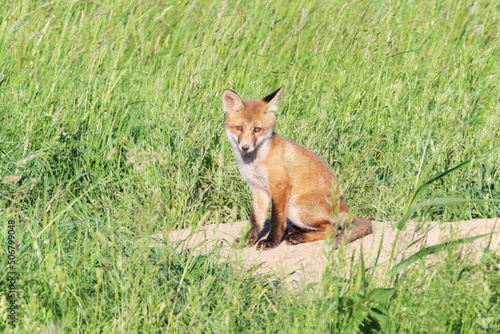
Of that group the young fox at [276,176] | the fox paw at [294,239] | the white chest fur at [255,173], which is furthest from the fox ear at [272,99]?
the fox paw at [294,239]

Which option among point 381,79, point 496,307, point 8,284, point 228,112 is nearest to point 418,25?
point 381,79

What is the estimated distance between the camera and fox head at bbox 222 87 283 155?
181 inches

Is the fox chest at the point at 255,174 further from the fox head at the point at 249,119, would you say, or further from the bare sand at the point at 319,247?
→ the bare sand at the point at 319,247

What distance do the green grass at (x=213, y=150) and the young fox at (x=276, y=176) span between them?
361 millimetres

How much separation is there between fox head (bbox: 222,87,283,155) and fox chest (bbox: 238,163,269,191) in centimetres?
13

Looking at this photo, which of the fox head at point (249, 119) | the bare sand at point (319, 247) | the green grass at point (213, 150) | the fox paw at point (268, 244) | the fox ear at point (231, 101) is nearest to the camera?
the green grass at point (213, 150)

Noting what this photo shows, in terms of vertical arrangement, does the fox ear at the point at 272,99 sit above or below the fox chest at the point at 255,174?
above

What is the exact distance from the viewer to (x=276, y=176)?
182 inches

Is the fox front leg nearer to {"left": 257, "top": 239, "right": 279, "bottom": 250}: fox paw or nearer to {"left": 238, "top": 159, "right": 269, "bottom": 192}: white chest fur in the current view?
{"left": 238, "top": 159, "right": 269, "bottom": 192}: white chest fur

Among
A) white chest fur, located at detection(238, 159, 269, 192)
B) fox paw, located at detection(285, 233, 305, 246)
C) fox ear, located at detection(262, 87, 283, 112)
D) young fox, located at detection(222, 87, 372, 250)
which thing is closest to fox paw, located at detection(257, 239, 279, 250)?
young fox, located at detection(222, 87, 372, 250)

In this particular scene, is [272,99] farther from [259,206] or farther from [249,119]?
[259,206]

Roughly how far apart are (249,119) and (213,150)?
2.14 feet

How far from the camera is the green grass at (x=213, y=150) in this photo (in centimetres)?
277

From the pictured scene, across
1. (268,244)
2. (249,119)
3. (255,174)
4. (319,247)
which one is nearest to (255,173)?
(255,174)
